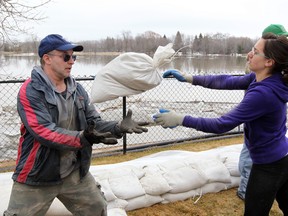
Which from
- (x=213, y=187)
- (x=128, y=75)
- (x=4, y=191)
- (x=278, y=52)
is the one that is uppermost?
(x=278, y=52)

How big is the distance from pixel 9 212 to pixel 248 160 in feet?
7.45

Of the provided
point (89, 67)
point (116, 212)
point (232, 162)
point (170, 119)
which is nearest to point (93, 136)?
point (170, 119)

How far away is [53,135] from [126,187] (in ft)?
4.55

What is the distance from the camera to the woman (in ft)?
6.15

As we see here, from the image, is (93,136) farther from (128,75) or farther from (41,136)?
(128,75)

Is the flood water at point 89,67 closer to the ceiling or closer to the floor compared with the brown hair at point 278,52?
closer to the floor

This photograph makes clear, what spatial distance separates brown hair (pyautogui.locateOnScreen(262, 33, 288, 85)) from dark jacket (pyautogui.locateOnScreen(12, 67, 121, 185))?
127 centimetres

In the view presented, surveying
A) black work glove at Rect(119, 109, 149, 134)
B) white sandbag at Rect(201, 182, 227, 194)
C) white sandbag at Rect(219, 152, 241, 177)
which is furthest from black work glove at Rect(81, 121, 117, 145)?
white sandbag at Rect(219, 152, 241, 177)

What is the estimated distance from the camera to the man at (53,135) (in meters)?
1.74

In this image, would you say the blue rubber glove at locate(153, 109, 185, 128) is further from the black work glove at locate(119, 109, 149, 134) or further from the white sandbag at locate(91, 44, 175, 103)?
the white sandbag at locate(91, 44, 175, 103)

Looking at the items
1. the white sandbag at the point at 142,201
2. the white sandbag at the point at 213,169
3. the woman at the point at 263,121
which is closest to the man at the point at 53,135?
the woman at the point at 263,121

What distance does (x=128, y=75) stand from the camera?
10.3 ft

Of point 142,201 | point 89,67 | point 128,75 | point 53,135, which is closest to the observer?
point 53,135

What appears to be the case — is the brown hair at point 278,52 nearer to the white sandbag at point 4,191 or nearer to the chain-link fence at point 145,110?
the chain-link fence at point 145,110
